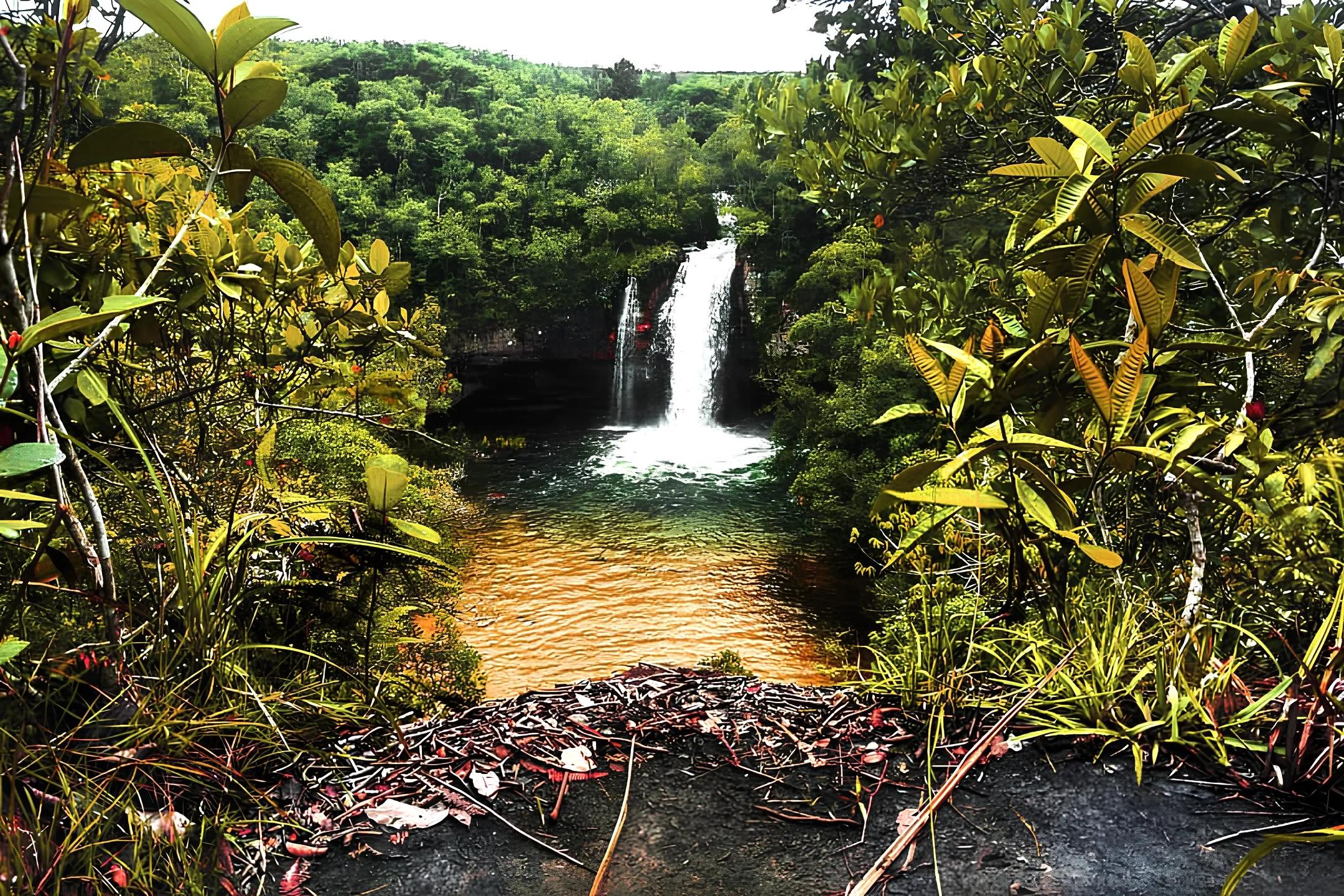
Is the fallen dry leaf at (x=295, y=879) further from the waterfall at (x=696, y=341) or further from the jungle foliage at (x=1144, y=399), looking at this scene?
the waterfall at (x=696, y=341)

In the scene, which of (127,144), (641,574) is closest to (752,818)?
(127,144)

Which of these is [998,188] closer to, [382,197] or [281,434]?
[281,434]

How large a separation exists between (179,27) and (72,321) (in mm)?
336

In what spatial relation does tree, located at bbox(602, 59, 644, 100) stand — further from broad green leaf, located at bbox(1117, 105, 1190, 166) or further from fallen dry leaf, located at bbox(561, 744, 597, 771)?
fallen dry leaf, located at bbox(561, 744, 597, 771)

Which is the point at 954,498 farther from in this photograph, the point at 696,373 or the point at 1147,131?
the point at 696,373

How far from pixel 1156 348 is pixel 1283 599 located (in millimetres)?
552

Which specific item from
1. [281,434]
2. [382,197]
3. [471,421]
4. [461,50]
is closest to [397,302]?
[471,421]

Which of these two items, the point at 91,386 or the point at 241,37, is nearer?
the point at 241,37

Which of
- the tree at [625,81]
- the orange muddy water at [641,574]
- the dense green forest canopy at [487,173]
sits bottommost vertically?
the orange muddy water at [641,574]

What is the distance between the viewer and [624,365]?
12422 mm

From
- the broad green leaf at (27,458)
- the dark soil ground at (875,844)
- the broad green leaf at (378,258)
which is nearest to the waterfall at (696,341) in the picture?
→ the broad green leaf at (378,258)

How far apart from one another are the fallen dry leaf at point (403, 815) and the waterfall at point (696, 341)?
10.8 metres

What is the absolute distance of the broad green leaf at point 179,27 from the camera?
0.78 metres

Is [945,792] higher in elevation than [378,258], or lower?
lower
